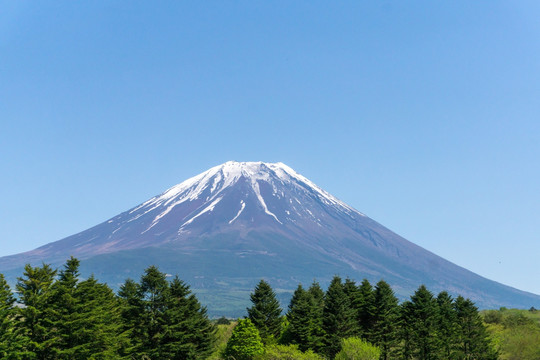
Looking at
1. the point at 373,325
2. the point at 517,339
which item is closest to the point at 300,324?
the point at 373,325

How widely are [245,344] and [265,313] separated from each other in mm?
8651

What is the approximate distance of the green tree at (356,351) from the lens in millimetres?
62062

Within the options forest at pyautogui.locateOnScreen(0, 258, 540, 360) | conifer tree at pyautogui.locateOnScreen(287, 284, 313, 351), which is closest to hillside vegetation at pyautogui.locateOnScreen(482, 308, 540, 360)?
forest at pyautogui.locateOnScreen(0, 258, 540, 360)

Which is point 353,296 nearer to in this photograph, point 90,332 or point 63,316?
point 90,332

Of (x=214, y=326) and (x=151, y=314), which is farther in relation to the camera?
(x=214, y=326)

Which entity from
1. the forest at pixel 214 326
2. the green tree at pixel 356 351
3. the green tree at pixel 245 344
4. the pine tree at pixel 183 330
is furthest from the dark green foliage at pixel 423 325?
the pine tree at pixel 183 330

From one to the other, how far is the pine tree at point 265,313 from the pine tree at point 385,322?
506 inches

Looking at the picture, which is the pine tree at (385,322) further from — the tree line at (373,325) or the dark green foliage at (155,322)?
the dark green foliage at (155,322)

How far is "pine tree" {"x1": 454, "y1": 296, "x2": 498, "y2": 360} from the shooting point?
76.1 meters

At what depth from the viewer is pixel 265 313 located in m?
77.2

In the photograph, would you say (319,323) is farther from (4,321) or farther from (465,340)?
(4,321)

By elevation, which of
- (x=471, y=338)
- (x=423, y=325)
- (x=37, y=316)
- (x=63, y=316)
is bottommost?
(x=471, y=338)

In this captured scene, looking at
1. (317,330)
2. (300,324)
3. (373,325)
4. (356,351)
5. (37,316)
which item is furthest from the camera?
(373,325)

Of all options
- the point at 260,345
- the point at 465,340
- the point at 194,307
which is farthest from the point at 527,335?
the point at 194,307
